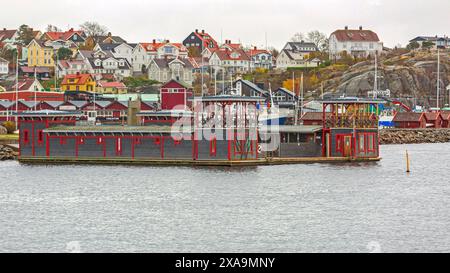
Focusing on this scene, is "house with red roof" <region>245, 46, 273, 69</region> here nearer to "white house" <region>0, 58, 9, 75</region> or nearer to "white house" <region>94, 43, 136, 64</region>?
"white house" <region>94, 43, 136, 64</region>

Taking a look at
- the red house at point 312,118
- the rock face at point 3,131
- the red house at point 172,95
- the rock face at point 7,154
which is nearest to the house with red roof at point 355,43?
the red house at point 312,118

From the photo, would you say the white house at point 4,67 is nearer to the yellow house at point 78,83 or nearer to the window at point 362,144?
the yellow house at point 78,83

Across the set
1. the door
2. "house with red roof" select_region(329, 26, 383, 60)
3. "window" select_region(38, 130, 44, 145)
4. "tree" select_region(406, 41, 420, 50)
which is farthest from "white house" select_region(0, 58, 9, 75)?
the door

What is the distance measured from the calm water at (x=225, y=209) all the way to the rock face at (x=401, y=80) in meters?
74.5

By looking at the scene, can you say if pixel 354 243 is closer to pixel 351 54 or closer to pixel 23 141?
pixel 23 141

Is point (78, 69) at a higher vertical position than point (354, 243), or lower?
higher

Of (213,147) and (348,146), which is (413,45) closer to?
(348,146)

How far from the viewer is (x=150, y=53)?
191 m

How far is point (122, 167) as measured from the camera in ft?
252

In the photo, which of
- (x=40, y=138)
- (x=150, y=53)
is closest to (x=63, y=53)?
(x=150, y=53)

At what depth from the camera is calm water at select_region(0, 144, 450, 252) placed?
45000 mm

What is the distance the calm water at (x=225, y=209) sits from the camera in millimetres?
45000
